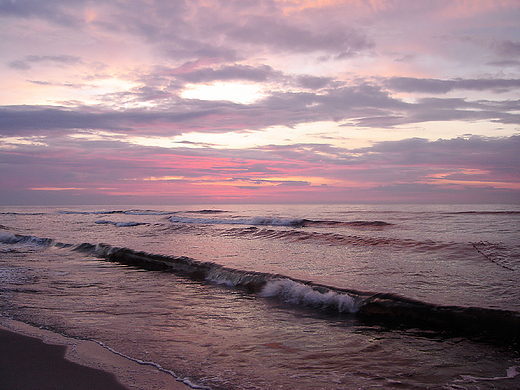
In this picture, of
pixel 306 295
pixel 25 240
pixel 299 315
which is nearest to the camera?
pixel 299 315

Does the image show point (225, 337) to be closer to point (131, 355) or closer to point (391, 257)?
point (131, 355)

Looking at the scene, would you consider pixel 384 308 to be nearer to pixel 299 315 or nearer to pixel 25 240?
pixel 299 315

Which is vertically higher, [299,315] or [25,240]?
[299,315]

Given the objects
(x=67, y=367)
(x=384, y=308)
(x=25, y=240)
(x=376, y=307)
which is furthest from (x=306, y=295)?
(x=25, y=240)

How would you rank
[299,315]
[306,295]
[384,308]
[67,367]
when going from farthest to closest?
1. [306,295]
2. [299,315]
3. [384,308]
4. [67,367]

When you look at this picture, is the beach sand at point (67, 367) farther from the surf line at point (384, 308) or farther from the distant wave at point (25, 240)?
the distant wave at point (25, 240)

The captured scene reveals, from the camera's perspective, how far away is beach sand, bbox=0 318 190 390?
2.94 m

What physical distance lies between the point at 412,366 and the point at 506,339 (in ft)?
5.67

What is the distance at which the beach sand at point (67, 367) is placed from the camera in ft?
9.63

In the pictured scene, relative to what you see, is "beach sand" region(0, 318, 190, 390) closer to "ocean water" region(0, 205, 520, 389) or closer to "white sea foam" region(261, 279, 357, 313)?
"ocean water" region(0, 205, 520, 389)

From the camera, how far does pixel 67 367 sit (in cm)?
330

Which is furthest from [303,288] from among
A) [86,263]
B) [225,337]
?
[86,263]

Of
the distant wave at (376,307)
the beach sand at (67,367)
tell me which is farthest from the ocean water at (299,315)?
the beach sand at (67,367)

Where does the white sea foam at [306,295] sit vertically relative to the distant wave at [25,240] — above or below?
above
